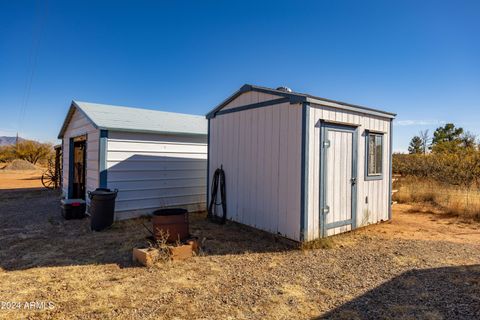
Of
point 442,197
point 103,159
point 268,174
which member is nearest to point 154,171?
point 103,159

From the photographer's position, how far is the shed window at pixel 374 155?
233 inches

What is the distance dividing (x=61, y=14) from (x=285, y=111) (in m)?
9.16

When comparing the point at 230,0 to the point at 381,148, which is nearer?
the point at 381,148

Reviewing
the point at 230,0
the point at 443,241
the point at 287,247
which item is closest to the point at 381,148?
the point at 443,241

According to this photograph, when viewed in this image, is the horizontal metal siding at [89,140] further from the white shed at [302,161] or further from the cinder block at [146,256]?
the cinder block at [146,256]

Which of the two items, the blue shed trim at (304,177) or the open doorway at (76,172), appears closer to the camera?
the blue shed trim at (304,177)

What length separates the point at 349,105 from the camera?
5375 millimetres

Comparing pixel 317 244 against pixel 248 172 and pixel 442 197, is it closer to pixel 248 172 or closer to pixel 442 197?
pixel 248 172

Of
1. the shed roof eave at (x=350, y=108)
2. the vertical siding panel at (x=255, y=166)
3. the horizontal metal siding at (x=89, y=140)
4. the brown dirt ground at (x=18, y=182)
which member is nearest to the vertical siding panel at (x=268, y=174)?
the vertical siding panel at (x=255, y=166)

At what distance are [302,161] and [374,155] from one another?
2.43 meters

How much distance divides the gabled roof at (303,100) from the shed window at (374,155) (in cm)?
51

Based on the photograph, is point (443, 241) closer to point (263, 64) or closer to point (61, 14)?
point (263, 64)

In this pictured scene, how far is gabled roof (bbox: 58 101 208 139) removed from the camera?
22.5ft

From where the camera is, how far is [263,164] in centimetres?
539
